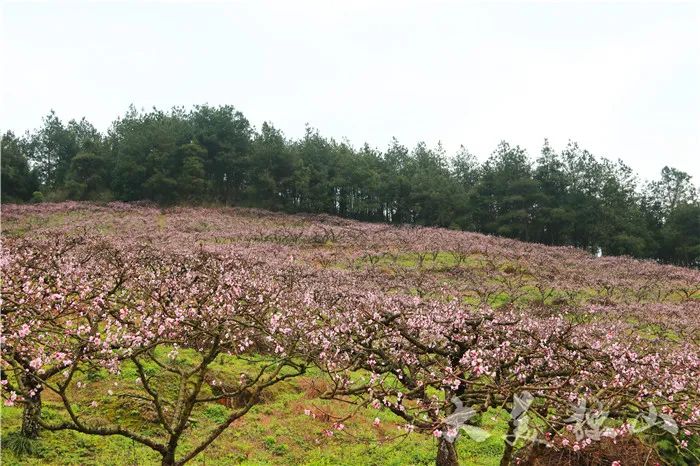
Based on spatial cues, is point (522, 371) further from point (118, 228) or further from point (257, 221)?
point (257, 221)

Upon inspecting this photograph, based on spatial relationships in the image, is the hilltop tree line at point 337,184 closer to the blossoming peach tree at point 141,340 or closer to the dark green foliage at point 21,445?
the blossoming peach tree at point 141,340

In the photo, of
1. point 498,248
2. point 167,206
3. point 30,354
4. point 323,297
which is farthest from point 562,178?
point 30,354

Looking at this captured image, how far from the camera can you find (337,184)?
2808 inches

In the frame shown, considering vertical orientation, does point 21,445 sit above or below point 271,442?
above

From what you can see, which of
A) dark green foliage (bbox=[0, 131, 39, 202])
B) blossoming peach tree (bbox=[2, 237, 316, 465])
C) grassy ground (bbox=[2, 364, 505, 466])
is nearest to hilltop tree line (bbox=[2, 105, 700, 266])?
dark green foliage (bbox=[0, 131, 39, 202])

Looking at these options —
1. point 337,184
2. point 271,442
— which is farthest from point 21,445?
point 337,184

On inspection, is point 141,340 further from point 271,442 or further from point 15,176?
point 15,176

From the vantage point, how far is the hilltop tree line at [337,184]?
213 feet

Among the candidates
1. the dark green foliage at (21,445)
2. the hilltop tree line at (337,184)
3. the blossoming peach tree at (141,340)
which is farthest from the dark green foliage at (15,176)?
the dark green foliage at (21,445)

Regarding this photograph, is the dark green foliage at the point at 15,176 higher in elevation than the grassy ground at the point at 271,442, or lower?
higher

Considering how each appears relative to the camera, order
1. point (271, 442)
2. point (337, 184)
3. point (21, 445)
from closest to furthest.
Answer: point (21, 445), point (271, 442), point (337, 184)

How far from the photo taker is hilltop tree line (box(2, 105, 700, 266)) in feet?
213

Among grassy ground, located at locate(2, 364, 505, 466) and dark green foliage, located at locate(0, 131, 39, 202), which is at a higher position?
dark green foliage, located at locate(0, 131, 39, 202)

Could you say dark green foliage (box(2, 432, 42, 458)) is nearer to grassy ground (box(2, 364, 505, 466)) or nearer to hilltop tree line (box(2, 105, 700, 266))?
grassy ground (box(2, 364, 505, 466))
